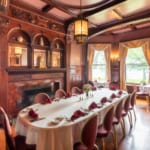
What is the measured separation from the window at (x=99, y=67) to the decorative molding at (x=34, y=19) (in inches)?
123

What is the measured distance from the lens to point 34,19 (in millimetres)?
5051

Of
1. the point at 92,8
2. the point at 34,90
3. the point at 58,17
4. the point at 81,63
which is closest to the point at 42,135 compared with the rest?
the point at 34,90

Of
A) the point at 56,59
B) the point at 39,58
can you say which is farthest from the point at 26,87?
the point at 56,59

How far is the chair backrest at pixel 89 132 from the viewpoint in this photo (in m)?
2.12

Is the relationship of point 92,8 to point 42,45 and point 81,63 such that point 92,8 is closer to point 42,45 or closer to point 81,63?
point 42,45

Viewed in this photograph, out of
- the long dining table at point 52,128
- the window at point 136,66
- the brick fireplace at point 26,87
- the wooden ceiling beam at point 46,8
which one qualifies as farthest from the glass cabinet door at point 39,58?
the window at point 136,66

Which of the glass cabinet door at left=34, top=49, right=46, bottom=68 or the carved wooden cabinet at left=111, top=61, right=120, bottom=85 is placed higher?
the glass cabinet door at left=34, top=49, right=46, bottom=68

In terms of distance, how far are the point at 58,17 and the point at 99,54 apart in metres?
3.59

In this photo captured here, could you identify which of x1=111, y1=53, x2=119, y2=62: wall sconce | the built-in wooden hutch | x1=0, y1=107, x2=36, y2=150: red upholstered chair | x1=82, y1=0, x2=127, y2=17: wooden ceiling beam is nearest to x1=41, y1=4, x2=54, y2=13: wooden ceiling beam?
the built-in wooden hutch

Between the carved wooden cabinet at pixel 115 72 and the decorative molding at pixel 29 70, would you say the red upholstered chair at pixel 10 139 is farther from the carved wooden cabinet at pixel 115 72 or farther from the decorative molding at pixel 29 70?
the carved wooden cabinet at pixel 115 72

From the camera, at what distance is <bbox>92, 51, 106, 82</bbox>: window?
8654 millimetres

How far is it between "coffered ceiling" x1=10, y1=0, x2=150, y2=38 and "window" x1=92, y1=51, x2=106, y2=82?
2.30m

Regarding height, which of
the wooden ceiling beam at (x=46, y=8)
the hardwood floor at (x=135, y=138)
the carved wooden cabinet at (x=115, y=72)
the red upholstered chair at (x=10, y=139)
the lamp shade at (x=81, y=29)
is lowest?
the hardwood floor at (x=135, y=138)

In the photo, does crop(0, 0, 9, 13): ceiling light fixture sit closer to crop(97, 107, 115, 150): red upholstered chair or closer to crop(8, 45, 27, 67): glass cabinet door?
crop(97, 107, 115, 150): red upholstered chair
